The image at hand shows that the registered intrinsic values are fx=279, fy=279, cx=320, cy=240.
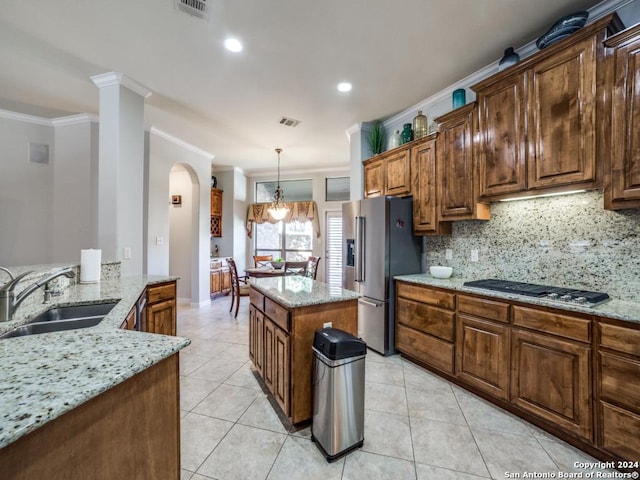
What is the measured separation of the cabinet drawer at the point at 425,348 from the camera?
2586mm

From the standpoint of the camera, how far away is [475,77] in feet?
9.34

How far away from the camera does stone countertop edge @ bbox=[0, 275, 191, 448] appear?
56 centimetres

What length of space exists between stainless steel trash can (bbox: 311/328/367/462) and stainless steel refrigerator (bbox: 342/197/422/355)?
1.49 meters

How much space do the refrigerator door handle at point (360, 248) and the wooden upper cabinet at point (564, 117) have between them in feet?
5.59

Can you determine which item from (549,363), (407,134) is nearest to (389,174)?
(407,134)

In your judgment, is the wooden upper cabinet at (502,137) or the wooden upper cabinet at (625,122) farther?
the wooden upper cabinet at (502,137)

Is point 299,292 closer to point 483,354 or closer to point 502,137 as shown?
point 483,354

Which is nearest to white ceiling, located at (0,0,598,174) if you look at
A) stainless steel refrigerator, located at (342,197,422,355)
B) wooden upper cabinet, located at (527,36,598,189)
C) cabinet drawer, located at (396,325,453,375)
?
wooden upper cabinet, located at (527,36,598,189)

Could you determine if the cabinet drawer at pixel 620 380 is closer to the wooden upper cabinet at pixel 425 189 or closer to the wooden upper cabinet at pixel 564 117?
the wooden upper cabinet at pixel 564 117

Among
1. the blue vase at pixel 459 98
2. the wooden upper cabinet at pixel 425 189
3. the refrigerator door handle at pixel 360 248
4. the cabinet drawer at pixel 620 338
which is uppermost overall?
the blue vase at pixel 459 98

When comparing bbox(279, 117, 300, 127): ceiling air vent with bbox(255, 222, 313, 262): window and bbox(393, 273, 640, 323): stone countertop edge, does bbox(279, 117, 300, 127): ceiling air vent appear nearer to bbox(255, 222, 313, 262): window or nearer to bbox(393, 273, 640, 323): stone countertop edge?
bbox(393, 273, 640, 323): stone countertop edge

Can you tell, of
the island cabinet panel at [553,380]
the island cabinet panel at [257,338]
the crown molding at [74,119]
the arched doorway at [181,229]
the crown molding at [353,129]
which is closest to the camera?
the island cabinet panel at [553,380]

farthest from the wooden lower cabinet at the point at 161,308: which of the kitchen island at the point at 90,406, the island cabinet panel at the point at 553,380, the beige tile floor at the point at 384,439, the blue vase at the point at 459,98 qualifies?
the blue vase at the point at 459,98

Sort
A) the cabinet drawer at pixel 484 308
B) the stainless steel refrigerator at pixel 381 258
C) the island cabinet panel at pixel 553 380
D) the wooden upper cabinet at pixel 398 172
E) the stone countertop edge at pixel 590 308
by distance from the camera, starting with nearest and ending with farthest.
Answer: the stone countertop edge at pixel 590 308 → the island cabinet panel at pixel 553 380 → the cabinet drawer at pixel 484 308 → the stainless steel refrigerator at pixel 381 258 → the wooden upper cabinet at pixel 398 172
